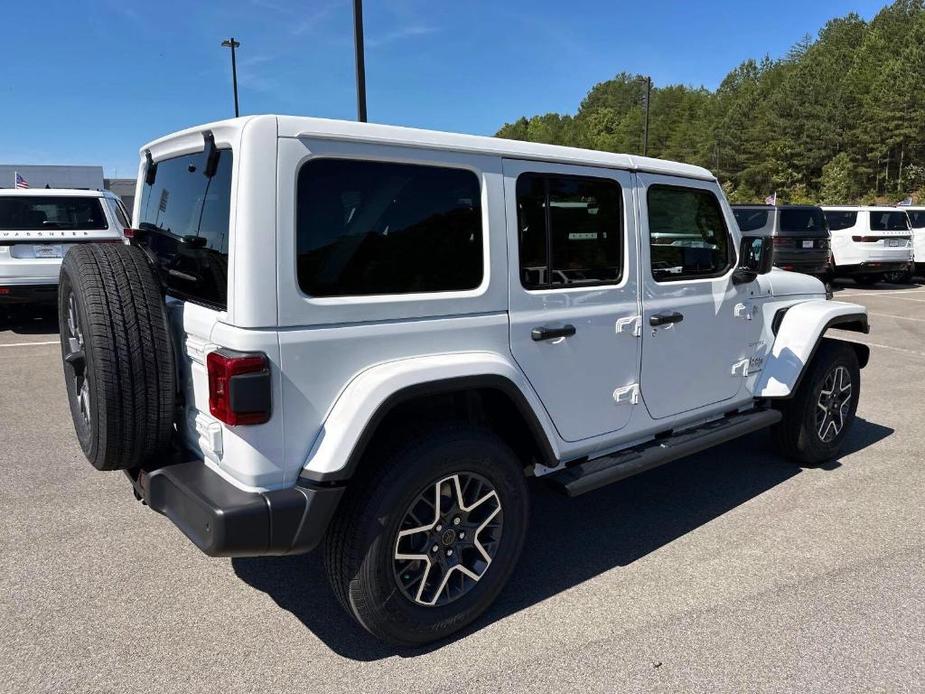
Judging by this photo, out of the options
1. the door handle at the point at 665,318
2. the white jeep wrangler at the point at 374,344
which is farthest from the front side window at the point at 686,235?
the door handle at the point at 665,318

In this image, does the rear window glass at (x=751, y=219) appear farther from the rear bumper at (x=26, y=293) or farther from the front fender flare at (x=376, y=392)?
the front fender flare at (x=376, y=392)

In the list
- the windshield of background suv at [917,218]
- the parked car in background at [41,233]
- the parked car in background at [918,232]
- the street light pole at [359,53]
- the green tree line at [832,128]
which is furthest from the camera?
the green tree line at [832,128]

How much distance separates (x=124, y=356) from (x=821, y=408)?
422 centimetres

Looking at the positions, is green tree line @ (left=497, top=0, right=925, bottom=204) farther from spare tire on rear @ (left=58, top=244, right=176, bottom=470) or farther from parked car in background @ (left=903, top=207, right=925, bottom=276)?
spare tire on rear @ (left=58, top=244, right=176, bottom=470)

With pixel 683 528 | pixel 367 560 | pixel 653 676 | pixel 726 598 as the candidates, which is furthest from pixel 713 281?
pixel 367 560

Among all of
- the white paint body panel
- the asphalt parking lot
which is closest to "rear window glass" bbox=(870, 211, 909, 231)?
the asphalt parking lot

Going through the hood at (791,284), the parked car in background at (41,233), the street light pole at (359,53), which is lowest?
the hood at (791,284)

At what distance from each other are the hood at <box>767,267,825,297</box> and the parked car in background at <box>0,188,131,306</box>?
25.9 ft

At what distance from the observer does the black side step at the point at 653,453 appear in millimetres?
3168

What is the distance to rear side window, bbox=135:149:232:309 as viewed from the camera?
2465 mm

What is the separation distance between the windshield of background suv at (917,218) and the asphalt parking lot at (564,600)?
50.2 ft

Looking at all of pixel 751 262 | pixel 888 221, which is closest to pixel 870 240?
pixel 888 221

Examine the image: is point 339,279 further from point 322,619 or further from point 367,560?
point 322,619

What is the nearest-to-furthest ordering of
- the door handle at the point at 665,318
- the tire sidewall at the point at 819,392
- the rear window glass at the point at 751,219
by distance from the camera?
1. the door handle at the point at 665,318
2. the tire sidewall at the point at 819,392
3. the rear window glass at the point at 751,219
